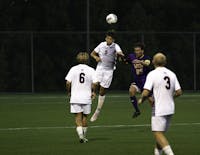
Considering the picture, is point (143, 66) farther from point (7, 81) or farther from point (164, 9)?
point (164, 9)

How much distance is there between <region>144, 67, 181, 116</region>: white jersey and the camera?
14086 millimetres

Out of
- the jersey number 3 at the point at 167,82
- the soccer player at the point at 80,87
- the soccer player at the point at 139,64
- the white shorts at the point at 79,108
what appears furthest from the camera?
the soccer player at the point at 139,64

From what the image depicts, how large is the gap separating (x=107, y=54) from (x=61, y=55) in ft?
73.6

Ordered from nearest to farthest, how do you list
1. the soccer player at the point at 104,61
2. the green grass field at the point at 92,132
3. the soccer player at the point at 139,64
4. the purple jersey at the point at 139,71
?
the green grass field at the point at 92,132 < the soccer player at the point at 139,64 < the purple jersey at the point at 139,71 < the soccer player at the point at 104,61

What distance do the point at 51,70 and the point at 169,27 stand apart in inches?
513

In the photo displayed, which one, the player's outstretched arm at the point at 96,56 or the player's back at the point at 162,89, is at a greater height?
the player's outstretched arm at the point at 96,56

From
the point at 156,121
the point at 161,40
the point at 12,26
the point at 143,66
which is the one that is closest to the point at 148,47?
the point at 161,40

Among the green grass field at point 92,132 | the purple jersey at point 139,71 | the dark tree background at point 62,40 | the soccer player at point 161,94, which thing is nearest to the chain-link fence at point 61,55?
the dark tree background at point 62,40

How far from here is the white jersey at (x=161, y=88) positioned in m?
14.1

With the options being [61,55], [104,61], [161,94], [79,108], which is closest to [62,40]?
[61,55]

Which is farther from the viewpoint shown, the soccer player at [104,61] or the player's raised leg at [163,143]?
the soccer player at [104,61]

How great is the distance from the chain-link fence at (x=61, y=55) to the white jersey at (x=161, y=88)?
3059 centimetres

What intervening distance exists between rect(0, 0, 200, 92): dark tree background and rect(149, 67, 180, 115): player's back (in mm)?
30721

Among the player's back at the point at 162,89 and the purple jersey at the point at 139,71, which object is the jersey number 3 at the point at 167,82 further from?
the purple jersey at the point at 139,71
